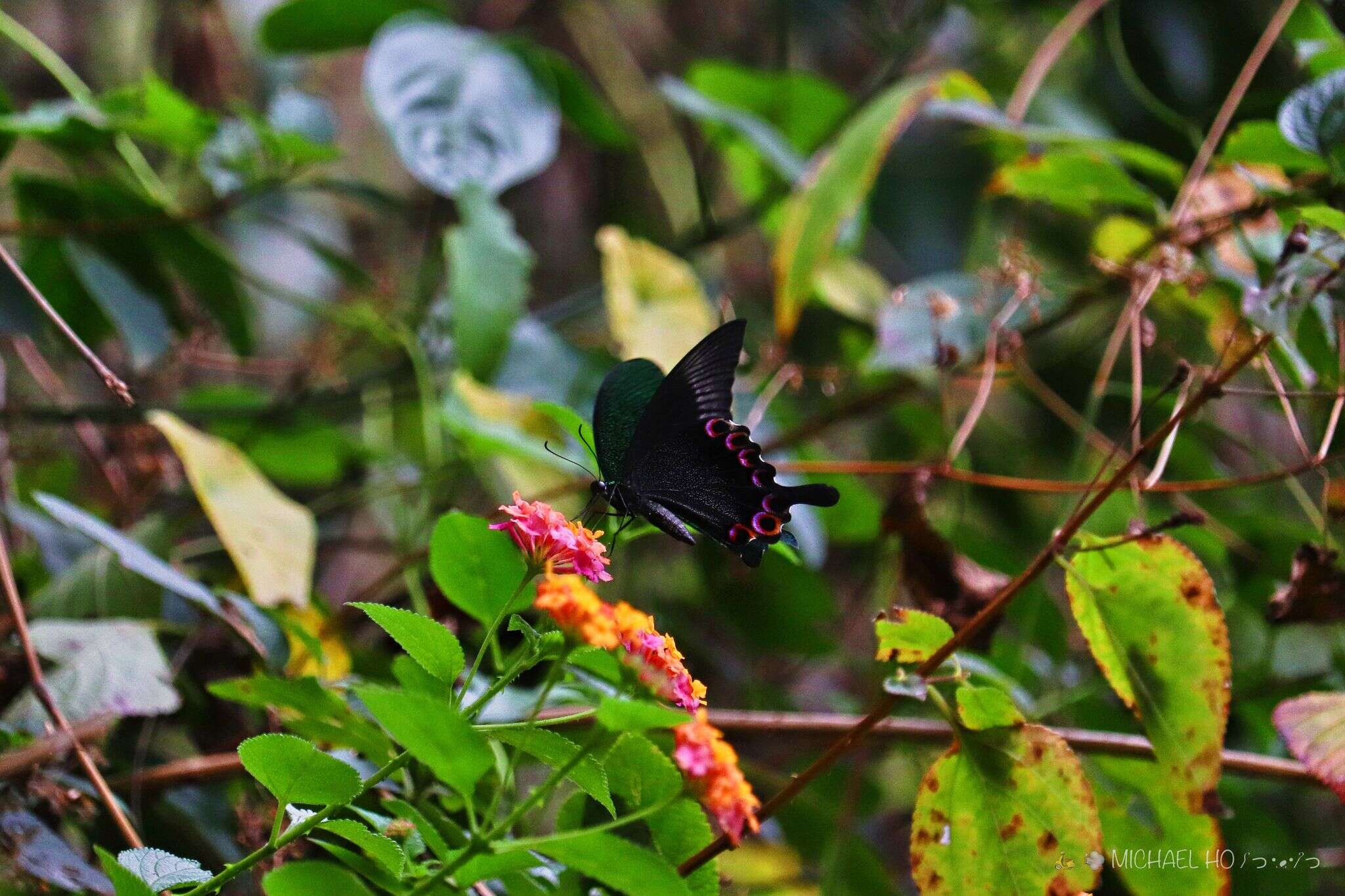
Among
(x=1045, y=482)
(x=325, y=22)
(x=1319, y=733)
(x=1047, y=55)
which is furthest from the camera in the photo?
(x=325, y=22)

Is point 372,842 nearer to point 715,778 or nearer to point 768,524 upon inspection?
point 715,778

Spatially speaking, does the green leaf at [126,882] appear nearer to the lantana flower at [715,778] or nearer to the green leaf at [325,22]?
the lantana flower at [715,778]

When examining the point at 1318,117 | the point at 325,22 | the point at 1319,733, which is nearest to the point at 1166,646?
the point at 1319,733

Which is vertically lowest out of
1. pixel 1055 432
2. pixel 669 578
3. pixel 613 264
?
pixel 669 578

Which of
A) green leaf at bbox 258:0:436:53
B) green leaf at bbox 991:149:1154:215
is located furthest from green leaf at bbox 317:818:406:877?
green leaf at bbox 258:0:436:53

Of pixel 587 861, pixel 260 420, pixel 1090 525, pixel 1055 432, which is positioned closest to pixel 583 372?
pixel 260 420

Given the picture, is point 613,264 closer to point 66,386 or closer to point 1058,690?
point 1058,690
